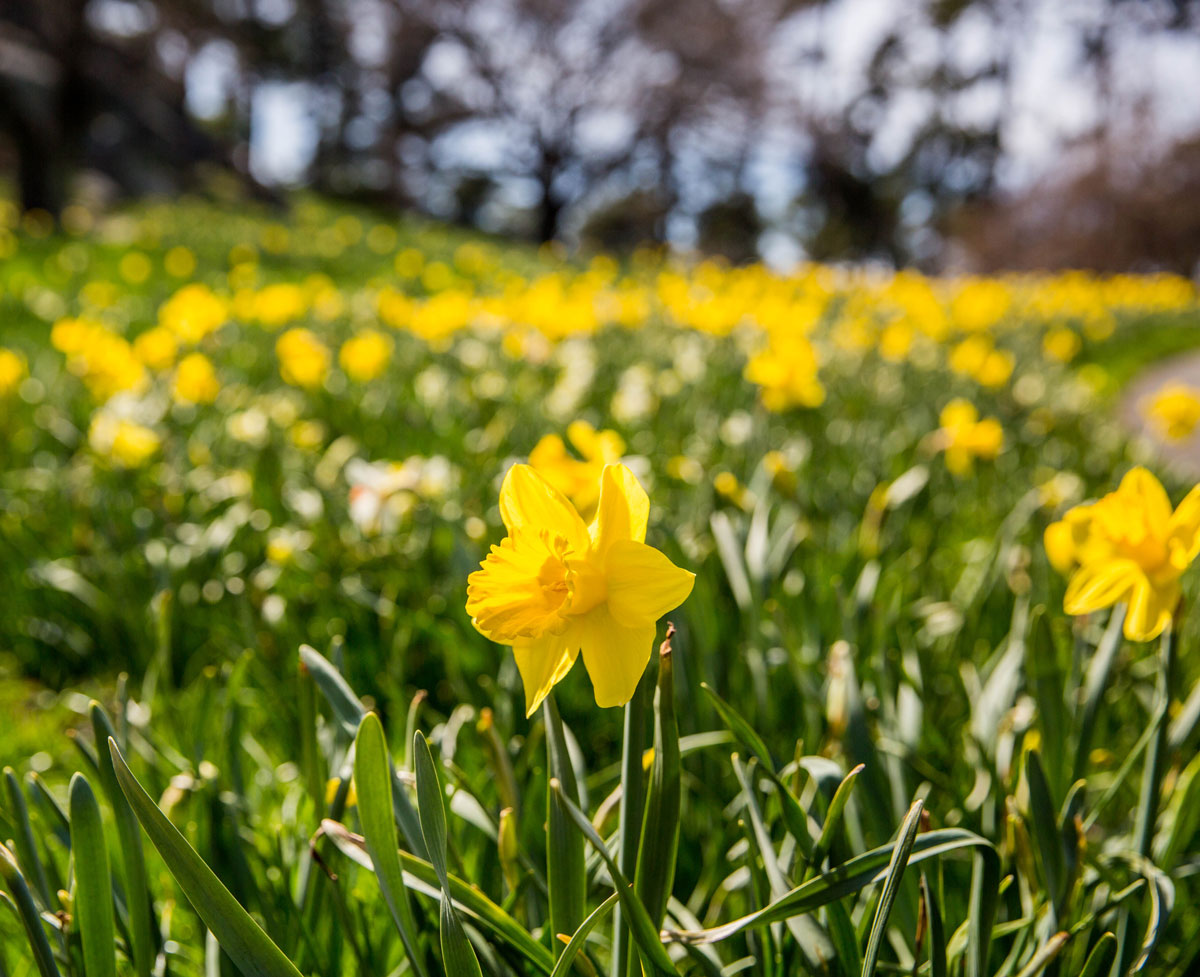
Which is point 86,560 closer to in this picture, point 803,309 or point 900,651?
point 900,651

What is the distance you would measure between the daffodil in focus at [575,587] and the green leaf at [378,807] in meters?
0.12

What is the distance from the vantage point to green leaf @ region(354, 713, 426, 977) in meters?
0.70

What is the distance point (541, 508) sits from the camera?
71cm

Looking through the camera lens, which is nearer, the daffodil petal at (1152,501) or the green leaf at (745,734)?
the green leaf at (745,734)

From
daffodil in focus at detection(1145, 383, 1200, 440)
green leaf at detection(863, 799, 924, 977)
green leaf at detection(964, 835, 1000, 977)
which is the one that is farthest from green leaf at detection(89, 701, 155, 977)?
daffodil in focus at detection(1145, 383, 1200, 440)

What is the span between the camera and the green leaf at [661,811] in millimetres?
732

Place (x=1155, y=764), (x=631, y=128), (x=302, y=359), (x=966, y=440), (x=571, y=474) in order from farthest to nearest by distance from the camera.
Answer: (x=631, y=128) → (x=302, y=359) → (x=966, y=440) → (x=571, y=474) → (x=1155, y=764)

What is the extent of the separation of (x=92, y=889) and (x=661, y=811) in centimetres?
49

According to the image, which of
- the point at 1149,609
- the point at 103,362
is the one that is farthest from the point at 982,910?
the point at 103,362

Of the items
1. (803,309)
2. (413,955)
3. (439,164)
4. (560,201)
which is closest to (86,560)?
(413,955)

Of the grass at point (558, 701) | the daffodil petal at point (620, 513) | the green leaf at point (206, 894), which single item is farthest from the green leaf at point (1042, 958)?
the green leaf at point (206, 894)

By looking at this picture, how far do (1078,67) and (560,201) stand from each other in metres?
14.4

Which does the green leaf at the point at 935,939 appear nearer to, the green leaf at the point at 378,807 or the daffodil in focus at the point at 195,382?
the green leaf at the point at 378,807

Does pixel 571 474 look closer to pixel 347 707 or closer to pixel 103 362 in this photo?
pixel 347 707
